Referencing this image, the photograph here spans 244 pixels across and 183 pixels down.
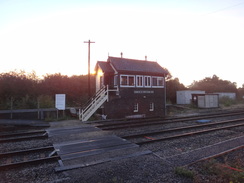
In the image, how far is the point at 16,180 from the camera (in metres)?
4.66

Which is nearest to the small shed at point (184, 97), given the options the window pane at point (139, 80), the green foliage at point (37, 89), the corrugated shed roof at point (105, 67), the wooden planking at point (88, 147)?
the green foliage at point (37, 89)

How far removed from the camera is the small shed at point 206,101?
97.7 feet

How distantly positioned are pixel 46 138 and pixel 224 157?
28.5ft

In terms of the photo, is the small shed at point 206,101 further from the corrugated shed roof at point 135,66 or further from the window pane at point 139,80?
the window pane at point 139,80

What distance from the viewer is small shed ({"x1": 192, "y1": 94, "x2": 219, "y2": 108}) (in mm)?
29781

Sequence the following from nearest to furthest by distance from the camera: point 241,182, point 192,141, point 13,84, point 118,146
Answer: point 241,182 → point 118,146 → point 192,141 → point 13,84

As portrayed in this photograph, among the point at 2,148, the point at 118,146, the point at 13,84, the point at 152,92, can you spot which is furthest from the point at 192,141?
the point at 13,84

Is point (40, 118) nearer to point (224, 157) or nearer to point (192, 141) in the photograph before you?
point (192, 141)

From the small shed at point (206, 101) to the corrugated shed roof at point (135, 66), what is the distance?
1325 centimetres

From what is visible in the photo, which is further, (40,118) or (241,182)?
(40,118)

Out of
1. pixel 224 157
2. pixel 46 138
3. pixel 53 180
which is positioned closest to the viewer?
pixel 53 180

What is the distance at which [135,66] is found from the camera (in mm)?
19969

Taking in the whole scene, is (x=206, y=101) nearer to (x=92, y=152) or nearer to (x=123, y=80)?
(x=123, y=80)

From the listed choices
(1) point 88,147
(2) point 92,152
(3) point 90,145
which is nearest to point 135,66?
(3) point 90,145
